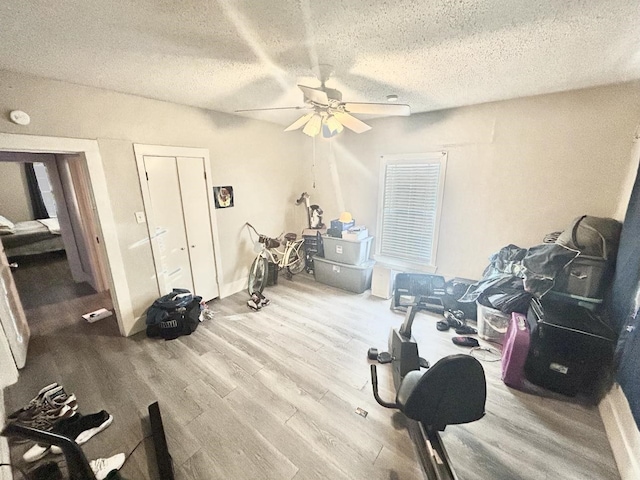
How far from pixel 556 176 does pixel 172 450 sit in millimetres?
4010

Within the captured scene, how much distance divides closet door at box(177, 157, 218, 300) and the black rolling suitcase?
11.7ft

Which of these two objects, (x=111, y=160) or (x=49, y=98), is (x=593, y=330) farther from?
(x=49, y=98)

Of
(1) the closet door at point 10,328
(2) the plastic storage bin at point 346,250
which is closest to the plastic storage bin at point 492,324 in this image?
(2) the plastic storage bin at point 346,250

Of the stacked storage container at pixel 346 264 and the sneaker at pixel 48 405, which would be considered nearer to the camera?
the sneaker at pixel 48 405

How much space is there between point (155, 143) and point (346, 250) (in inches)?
106

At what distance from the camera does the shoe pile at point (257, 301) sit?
3.23m

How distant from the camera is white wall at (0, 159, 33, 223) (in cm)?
557

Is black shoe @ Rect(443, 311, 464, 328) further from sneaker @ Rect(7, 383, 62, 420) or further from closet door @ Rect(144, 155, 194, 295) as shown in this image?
sneaker @ Rect(7, 383, 62, 420)

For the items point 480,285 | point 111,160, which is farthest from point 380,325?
point 111,160

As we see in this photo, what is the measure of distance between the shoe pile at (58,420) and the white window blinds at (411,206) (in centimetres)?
352

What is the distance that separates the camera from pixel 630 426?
142 centimetres

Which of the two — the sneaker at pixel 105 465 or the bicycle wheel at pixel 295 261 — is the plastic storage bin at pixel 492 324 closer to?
the bicycle wheel at pixel 295 261

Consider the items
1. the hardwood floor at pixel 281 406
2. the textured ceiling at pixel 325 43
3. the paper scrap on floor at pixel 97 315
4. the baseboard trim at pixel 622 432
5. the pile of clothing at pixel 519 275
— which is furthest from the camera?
the paper scrap on floor at pixel 97 315

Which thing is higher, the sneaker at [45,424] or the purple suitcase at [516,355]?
the purple suitcase at [516,355]
